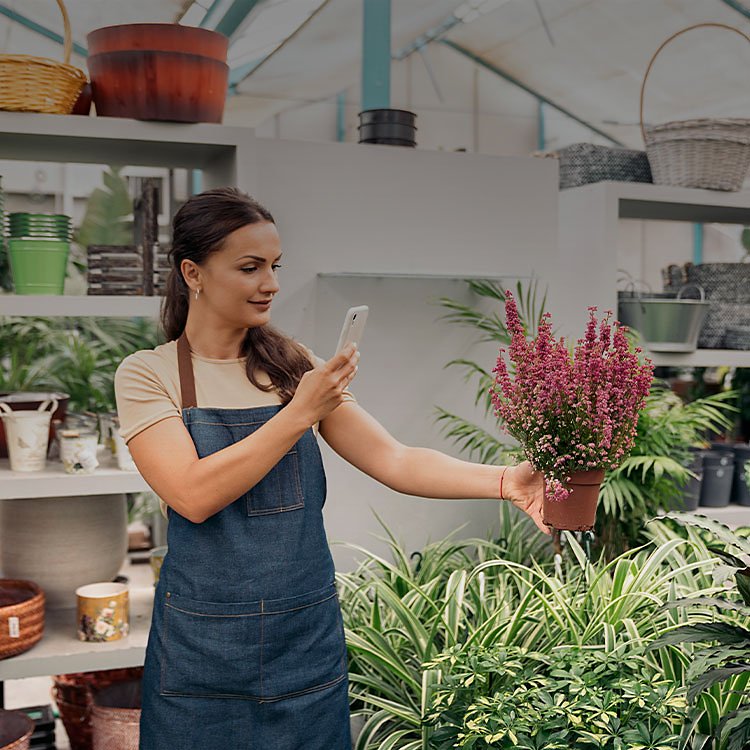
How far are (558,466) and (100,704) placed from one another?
201 cm

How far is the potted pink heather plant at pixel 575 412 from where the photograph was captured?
168cm

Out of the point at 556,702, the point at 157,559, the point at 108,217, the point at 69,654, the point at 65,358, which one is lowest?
the point at 69,654

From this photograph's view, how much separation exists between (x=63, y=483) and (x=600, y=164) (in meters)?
2.27

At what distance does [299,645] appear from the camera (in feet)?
6.35

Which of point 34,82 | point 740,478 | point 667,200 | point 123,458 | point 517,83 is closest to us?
point 34,82

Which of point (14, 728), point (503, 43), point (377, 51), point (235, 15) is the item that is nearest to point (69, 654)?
point (14, 728)

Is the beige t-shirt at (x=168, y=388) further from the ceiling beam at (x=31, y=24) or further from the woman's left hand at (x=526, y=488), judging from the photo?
the ceiling beam at (x=31, y=24)

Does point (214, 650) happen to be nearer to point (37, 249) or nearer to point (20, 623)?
point (20, 623)

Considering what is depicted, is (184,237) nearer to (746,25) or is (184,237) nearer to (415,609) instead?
(415,609)

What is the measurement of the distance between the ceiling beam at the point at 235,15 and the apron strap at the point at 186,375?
328cm

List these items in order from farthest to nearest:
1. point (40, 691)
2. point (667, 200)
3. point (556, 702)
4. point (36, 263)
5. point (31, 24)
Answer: point (31, 24)
point (40, 691)
point (667, 200)
point (36, 263)
point (556, 702)

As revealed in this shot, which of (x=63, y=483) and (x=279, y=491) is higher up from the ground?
(x=279, y=491)

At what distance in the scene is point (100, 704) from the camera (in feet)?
10.1

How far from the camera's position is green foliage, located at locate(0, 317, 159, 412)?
4.09 metres
